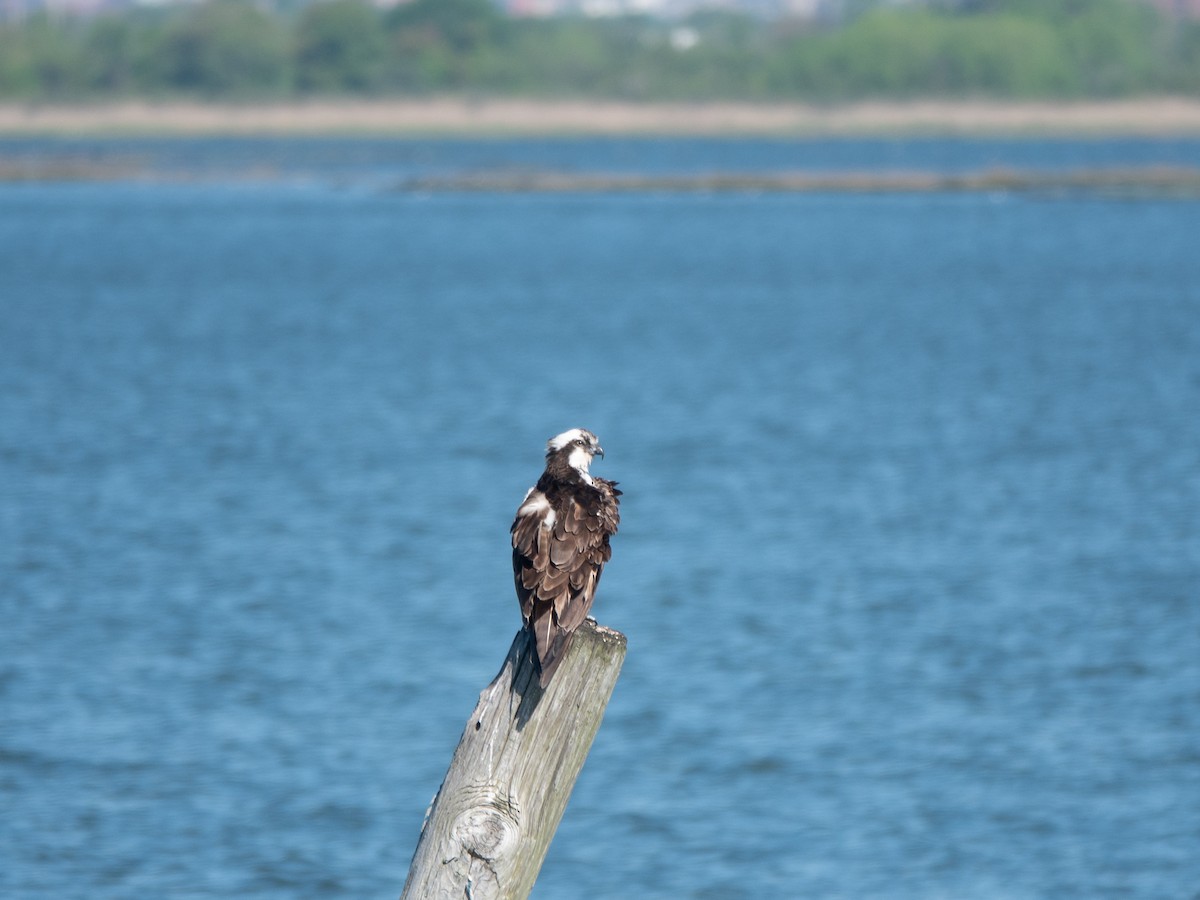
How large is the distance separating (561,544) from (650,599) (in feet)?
33.2

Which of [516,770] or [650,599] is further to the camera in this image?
[650,599]

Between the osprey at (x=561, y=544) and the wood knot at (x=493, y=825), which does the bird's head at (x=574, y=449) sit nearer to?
the osprey at (x=561, y=544)

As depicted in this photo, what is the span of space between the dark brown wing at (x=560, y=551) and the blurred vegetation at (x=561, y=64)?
415 feet

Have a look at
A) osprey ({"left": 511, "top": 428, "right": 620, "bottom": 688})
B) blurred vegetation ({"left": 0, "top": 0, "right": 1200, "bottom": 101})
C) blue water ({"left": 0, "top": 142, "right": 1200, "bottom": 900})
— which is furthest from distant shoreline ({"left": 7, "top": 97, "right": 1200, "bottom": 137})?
osprey ({"left": 511, "top": 428, "right": 620, "bottom": 688})

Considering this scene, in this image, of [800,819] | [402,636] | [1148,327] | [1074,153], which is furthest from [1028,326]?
[1074,153]

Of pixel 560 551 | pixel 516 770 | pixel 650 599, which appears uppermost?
pixel 650 599

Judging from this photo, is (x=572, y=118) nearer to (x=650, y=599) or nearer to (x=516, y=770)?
(x=650, y=599)

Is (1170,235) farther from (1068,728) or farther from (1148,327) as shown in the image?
(1068,728)

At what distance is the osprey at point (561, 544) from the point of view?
5.16m

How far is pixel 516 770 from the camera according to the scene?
184 inches

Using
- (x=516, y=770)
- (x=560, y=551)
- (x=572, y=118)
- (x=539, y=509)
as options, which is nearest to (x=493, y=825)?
(x=516, y=770)

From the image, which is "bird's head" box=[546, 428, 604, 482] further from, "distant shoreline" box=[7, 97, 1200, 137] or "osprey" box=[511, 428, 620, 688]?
"distant shoreline" box=[7, 97, 1200, 137]

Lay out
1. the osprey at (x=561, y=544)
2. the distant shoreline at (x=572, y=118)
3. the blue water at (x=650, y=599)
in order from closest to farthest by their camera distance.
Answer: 1. the osprey at (x=561, y=544)
2. the blue water at (x=650, y=599)
3. the distant shoreline at (x=572, y=118)

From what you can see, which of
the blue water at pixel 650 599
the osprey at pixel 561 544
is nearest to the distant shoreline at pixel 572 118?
the blue water at pixel 650 599
